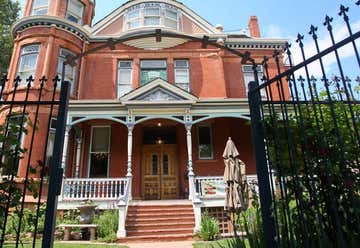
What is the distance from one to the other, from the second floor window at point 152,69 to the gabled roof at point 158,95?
298cm

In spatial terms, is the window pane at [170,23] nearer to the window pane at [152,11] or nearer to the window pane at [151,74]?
the window pane at [152,11]

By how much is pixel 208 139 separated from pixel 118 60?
7143 mm

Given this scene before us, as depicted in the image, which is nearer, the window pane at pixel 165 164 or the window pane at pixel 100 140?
the window pane at pixel 100 140

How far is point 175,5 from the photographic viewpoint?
60.5 feet

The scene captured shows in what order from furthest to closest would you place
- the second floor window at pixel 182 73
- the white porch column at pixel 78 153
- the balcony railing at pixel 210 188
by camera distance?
the second floor window at pixel 182 73 → the white porch column at pixel 78 153 → the balcony railing at pixel 210 188

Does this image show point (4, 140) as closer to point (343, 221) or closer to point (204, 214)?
point (343, 221)

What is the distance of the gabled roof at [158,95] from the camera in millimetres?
12867

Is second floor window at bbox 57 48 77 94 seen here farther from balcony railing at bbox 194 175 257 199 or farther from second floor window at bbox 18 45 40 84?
balcony railing at bbox 194 175 257 199

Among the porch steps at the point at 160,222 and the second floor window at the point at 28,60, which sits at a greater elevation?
the second floor window at the point at 28,60

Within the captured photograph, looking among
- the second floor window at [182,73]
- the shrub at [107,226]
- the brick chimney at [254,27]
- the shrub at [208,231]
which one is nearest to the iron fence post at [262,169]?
the shrub at [208,231]

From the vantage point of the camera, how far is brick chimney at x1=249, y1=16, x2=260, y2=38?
19734 mm

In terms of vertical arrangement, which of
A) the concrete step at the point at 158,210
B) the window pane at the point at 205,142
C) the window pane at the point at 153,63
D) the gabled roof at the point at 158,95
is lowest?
the concrete step at the point at 158,210

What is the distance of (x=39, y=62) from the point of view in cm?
1443

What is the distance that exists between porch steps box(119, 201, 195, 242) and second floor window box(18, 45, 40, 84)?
367 inches
